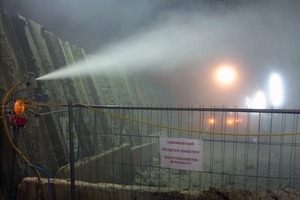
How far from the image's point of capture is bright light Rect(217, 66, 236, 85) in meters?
22.6

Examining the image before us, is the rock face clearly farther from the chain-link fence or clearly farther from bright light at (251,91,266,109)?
bright light at (251,91,266,109)

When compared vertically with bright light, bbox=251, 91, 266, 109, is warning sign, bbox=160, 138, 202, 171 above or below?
above

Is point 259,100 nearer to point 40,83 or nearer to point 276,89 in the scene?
point 276,89

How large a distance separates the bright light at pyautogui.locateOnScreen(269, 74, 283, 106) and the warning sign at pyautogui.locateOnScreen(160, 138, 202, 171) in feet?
52.2

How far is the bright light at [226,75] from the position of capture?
22.6 meters

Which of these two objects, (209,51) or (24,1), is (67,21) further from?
(209,51)

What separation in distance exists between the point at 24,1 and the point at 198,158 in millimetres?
11653

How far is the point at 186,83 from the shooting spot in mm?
22094

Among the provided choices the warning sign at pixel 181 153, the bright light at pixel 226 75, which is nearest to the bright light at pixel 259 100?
the bright light at pixel 226 75

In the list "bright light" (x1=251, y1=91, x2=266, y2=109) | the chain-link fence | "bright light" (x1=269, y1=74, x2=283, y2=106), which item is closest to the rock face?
the chain-link fence

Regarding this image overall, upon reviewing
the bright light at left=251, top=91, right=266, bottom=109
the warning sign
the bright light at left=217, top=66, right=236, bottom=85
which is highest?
the bright light at left=217, top=66, right=236, bottom=85

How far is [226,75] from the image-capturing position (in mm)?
22891

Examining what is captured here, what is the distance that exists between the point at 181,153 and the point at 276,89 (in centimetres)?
1779

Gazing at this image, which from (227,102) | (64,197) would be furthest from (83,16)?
(227,102)
